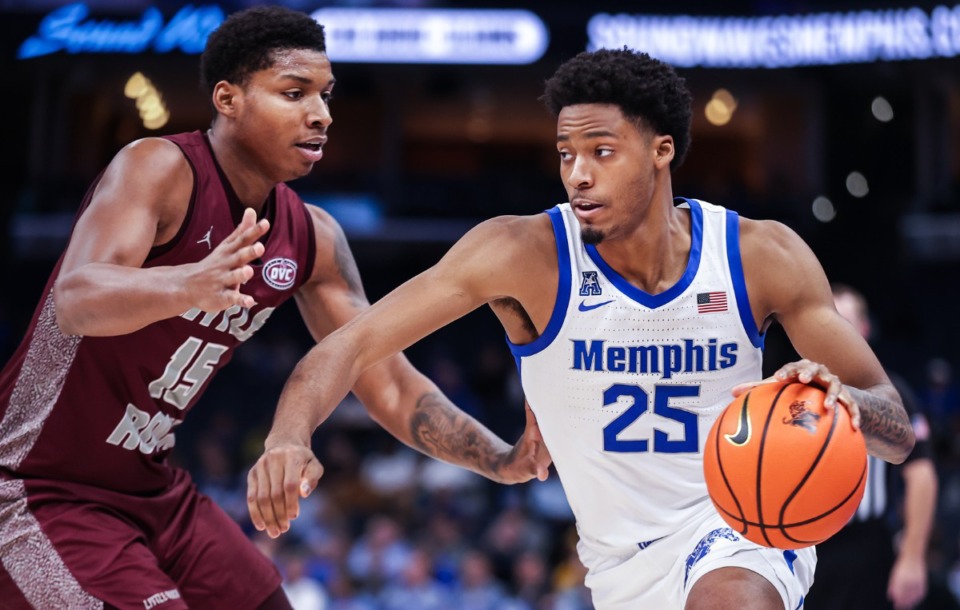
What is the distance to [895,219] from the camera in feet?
56.6

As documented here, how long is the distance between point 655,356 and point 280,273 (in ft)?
4.08

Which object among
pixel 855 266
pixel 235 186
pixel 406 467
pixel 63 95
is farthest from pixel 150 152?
pixel 63 95

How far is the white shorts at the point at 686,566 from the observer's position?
3330 mm

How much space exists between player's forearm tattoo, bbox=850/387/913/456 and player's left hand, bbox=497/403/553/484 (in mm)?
1073

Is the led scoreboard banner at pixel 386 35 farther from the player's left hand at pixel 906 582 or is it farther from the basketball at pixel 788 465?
the basketball at pixel 788 465

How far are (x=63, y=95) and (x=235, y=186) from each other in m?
16.7

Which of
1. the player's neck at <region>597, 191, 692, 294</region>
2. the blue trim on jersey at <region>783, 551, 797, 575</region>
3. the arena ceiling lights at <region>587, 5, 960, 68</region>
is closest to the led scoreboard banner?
the arena ceiling lights at <region>587, 5, 960, 68</region>

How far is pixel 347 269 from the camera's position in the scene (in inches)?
161

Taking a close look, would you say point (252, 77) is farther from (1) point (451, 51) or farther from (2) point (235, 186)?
(1) point (451, 51)

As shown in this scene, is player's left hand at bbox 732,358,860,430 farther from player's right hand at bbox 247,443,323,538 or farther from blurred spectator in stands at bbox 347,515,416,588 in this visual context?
blurred spectator in stands at bbox 347,515,416,588

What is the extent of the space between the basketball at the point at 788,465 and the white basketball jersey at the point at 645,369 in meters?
0.48

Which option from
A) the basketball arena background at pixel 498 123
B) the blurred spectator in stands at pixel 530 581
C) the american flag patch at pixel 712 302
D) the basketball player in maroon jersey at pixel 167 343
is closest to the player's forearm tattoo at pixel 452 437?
the basketball player in maroon jersey at pixel 167 343

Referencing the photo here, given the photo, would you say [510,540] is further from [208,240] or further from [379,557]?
[208,240]

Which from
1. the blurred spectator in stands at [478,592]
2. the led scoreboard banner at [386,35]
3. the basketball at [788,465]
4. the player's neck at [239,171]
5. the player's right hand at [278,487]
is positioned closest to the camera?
the player's right hand at [278,487]
